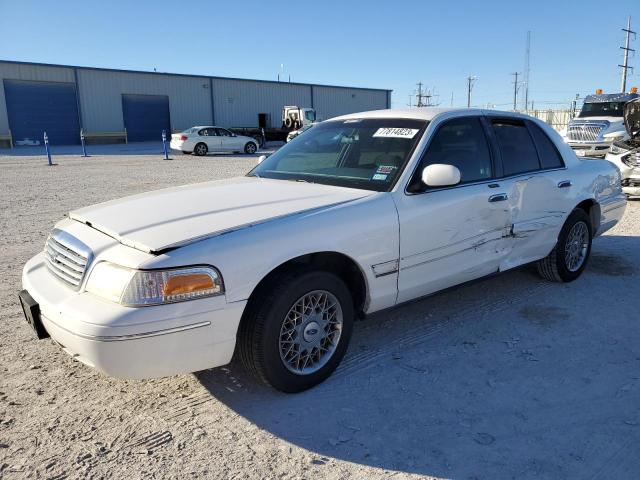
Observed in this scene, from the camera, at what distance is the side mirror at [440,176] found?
137 inches

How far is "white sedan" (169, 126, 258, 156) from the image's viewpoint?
25.6 metres

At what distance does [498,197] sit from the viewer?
4.10 meters

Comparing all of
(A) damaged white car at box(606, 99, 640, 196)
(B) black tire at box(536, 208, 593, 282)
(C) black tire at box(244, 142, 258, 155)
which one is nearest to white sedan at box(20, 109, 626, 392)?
(B) black tire at box(536, 208, 593, 282)

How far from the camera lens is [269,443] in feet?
8.96

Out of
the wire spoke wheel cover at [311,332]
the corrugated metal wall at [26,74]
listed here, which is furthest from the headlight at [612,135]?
the corrugated metal wall at [26,74]

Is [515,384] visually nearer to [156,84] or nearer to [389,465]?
[389,465]

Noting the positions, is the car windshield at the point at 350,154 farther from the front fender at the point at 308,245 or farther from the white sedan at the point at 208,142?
the white sedan at the point at 208,142

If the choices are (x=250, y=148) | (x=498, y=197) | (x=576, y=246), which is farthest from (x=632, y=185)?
(x=250, y=148)

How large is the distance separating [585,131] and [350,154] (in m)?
15.7

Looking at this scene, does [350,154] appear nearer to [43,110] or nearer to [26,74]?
[43,110]

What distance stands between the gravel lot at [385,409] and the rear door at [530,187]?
590 mm

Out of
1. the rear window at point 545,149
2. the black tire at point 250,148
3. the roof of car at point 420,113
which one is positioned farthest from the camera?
the black tire at point 250,148

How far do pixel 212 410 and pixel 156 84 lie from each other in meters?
40.4

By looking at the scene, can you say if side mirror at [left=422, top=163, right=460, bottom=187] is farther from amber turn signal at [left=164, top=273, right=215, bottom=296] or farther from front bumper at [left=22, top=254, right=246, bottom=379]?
amber turn signal at [left=164, top=273, right=215, bottom=296]
